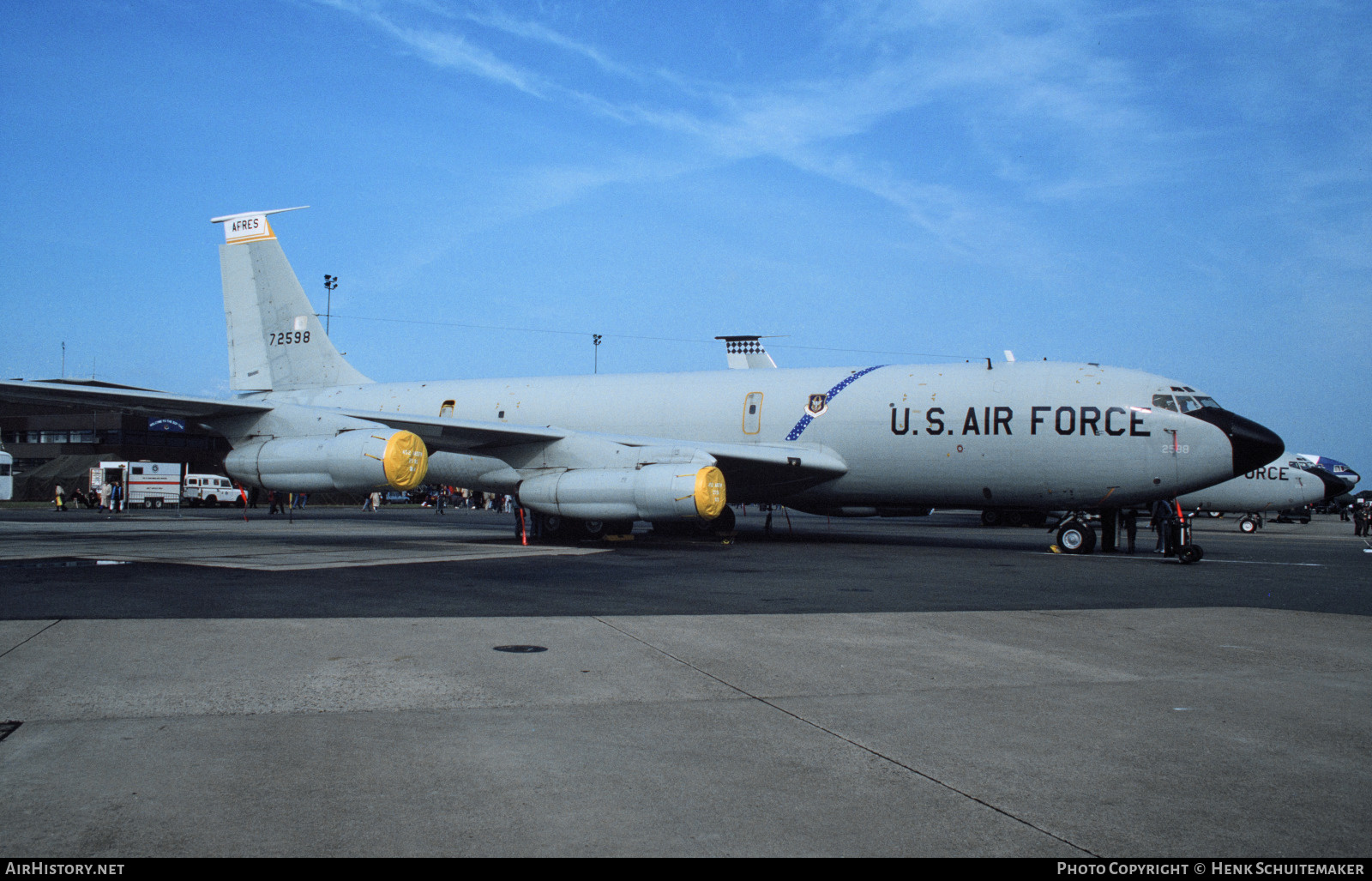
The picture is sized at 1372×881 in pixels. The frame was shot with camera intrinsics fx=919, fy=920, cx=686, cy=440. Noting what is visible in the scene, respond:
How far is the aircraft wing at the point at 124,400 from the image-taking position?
591 inches

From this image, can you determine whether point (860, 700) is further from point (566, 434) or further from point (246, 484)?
point (246, 484)

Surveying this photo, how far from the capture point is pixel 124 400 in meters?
15.4

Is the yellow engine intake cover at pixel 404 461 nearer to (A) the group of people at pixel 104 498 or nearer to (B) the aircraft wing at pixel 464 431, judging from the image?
(B) the aircraft wing at pixel 464 431

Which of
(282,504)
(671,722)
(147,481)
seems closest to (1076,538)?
(671,722)

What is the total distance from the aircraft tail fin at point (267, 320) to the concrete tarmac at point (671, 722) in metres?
14.0

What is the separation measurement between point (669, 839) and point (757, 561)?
11.8 meters

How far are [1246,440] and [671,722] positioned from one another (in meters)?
15.2

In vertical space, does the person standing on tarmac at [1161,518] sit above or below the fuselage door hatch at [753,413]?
below

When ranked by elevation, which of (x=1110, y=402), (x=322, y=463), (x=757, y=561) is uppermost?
(x=1110, y=402)

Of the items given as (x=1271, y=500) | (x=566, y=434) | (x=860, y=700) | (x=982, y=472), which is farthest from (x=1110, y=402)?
(x=1271, y=500)

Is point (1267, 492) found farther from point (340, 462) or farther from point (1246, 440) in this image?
point (340, 462)

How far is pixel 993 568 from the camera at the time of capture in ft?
46.6

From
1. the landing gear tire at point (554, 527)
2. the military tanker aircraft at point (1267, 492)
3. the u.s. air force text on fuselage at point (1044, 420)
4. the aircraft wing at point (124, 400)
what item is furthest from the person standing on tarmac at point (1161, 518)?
the aircraft wing at point (124, 400)

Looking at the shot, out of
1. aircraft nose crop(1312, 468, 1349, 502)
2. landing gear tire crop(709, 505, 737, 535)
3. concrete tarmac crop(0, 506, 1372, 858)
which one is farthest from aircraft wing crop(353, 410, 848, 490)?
aircraft nose crop(1312, 468, 1349, 502)
